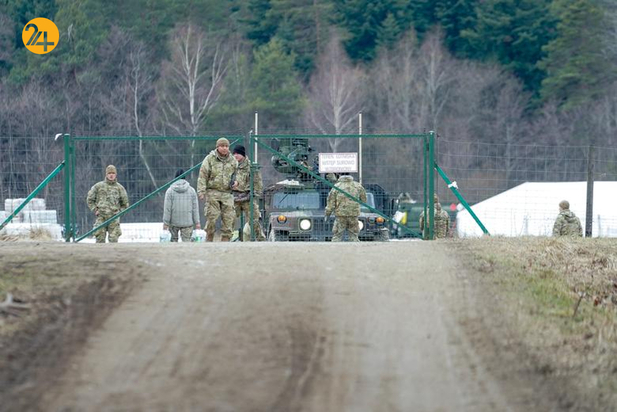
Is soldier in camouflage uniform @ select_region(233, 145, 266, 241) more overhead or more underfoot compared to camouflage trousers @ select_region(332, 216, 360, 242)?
more overhead

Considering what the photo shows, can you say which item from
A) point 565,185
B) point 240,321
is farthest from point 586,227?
point 240,321

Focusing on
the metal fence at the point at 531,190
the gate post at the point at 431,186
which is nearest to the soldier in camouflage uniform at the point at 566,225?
the gate post at the point at 431,186

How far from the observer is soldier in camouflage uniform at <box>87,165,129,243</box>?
1841 centimetres

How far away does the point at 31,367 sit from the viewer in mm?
8094

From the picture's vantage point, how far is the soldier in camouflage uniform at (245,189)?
18266 millimetres

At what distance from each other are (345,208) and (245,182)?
1.61 metres

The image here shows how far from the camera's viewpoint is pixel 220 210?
57.1 ft

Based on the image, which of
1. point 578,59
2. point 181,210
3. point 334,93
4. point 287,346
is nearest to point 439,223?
point 181,210

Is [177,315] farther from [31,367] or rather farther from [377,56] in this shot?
[377,56]

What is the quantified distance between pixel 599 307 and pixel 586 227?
42.1ft

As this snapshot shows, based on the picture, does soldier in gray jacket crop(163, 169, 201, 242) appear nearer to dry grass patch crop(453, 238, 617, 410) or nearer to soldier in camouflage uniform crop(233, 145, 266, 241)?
soldier in camouflage uniform crop(233, 145, 266, 241)

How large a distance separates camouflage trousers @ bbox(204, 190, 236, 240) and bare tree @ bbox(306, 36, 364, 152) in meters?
34.2

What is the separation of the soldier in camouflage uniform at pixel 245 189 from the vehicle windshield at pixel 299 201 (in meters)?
1.35


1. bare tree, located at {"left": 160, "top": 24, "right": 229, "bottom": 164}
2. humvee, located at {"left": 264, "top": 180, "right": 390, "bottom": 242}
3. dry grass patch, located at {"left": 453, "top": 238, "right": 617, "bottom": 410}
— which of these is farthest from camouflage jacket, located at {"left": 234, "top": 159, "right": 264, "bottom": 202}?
bare tree, located at {"left": 160, "top": 24, "right": 229, "bottom": 164}
